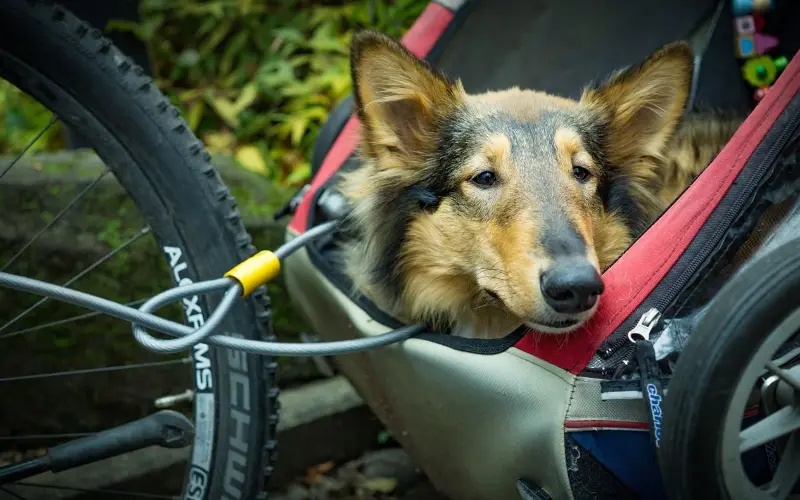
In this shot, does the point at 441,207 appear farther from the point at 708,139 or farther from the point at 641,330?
the point at 708,139

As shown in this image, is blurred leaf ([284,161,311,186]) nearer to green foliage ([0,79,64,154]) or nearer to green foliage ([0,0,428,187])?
green foliage ([0,0,428,187])

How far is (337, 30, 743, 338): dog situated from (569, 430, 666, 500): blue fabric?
34 cm

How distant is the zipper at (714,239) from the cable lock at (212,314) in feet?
1.67

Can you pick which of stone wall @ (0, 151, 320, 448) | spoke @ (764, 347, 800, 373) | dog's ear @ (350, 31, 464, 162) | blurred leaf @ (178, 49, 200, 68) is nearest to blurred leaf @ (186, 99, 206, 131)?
blurred leaf @ (178, 49, 200, 68)

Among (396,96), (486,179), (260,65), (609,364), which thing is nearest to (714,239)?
(609,364)

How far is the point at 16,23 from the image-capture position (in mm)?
1720

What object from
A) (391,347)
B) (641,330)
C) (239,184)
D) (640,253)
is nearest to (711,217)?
(640,253)

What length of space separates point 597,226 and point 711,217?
377 mm

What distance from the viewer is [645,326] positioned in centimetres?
147

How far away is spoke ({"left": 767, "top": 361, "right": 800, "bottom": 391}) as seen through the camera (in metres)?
1.35

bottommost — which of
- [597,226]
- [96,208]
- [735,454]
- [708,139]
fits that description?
[96,208]

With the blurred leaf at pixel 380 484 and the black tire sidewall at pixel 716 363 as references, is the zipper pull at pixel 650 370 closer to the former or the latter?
the black tire sidewall at pixel 716 363

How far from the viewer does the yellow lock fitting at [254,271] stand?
170 centimetres

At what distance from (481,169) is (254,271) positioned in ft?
1.96
